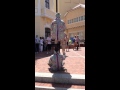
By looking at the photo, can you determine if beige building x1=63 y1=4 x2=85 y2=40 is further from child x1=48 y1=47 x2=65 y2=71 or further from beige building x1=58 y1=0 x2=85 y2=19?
child x1=48 y1=47 x2=65 y2=71

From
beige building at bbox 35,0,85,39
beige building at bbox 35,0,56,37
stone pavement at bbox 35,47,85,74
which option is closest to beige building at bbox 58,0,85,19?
beige building at bbox 35,0,85,39

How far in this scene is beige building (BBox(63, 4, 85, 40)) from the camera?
27.5 metres

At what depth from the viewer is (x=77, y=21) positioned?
28984 millimetres

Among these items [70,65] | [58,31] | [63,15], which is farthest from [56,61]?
[63,15]

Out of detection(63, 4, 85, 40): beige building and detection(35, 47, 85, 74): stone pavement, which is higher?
detection(63, 4, 85, 40): beige building

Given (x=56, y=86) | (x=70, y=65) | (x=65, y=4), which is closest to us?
(x=56, y=86)

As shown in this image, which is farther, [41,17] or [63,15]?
[63,15]

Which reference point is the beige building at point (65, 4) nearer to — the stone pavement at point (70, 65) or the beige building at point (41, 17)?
the beige building at point (41, 17)

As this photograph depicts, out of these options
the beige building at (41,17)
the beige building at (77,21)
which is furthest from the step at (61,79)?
the beige building at (77,21)

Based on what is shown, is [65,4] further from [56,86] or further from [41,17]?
[56,86]

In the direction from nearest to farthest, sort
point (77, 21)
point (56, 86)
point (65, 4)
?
point (56, 86), point (77, 21), point (65, 4)

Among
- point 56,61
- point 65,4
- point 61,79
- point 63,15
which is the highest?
point 65,4

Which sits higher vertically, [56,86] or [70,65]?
[70,65]
